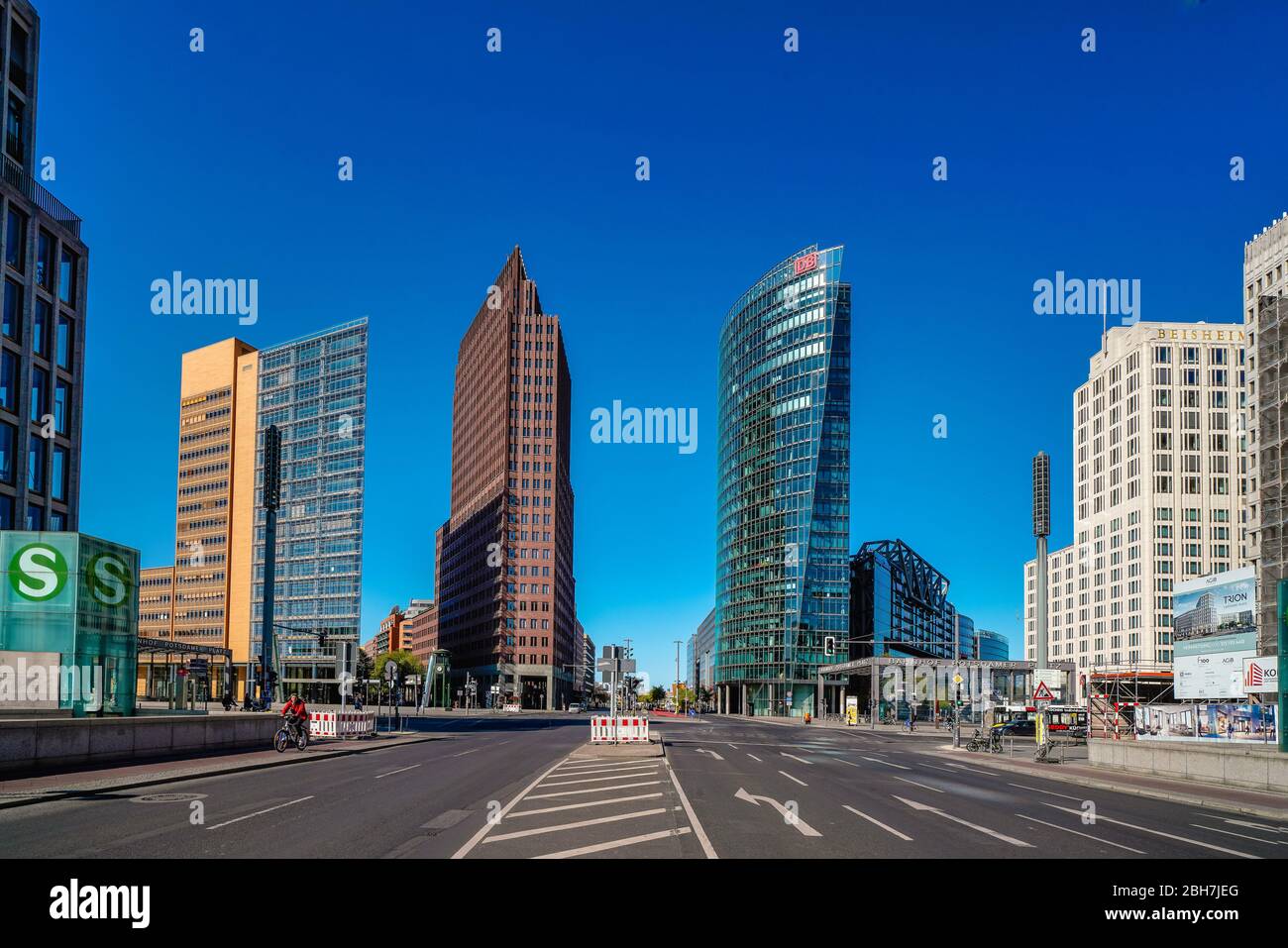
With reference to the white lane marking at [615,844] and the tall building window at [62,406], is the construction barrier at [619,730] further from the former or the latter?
the tall building window at [62,406]

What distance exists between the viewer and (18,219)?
172ft

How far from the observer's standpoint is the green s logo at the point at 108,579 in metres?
28.0

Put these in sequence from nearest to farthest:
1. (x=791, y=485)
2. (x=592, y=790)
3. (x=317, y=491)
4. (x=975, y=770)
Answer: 1. (x=592, y=790)
2. (x=975, y=770)
3. (x=791, y=485)
4. (x=317, y=491)

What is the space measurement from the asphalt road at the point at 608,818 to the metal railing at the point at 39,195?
40017 mm

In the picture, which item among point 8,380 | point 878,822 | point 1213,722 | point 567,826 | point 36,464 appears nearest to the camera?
point 567,826

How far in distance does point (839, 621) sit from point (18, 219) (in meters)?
110

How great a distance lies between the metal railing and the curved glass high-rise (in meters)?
97.0

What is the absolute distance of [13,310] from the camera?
52000 millimetres

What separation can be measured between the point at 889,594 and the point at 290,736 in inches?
5596

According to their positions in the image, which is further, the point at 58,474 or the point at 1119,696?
the point at 1119,696

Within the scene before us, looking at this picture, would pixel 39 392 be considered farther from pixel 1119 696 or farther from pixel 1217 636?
pixel 1119 696

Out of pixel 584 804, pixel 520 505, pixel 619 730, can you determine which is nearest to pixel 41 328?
pixel 619 730
